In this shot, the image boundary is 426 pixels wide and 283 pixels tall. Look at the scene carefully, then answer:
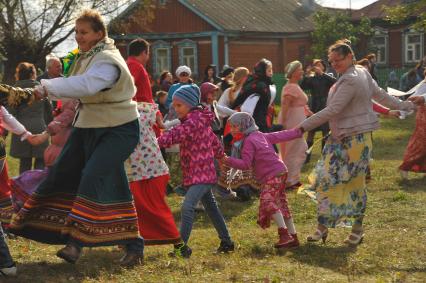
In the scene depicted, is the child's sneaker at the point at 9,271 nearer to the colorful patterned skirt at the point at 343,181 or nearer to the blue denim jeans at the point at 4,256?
the blue denim jeans at the point at 4,256

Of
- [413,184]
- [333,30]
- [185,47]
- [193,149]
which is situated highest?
[333,30]

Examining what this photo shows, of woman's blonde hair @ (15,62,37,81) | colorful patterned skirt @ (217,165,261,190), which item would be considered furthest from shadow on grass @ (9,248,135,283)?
colorful patterned skirt @ (217,165,261,190)

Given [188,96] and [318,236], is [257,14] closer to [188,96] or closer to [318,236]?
[318,236]

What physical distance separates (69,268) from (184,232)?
1.21 m

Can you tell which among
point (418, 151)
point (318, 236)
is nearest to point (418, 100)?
point (318, 236)

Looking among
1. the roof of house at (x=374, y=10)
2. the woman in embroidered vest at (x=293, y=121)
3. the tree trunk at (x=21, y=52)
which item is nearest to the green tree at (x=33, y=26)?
the tree trunk at (x=21, y=52)

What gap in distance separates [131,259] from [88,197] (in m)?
0.72

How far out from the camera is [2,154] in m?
7.29

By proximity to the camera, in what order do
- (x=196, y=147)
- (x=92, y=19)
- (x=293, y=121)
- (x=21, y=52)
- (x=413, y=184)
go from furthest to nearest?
1. (x=21, y=52)
2. (x=413, y=184)
3. (x=293, y=121)
4. (x=196, y=147)
5. (x=92, y=19)

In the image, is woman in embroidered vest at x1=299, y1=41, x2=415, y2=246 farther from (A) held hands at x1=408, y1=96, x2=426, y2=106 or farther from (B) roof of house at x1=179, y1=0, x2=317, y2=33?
(B) roof of house at x1=179, y1=0, x2=317, y2=33

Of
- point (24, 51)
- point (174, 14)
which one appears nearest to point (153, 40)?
point (174, 14)

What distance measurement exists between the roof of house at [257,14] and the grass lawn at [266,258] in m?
33.8

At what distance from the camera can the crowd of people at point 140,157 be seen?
651 centimetres

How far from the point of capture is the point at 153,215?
7.55 metres
